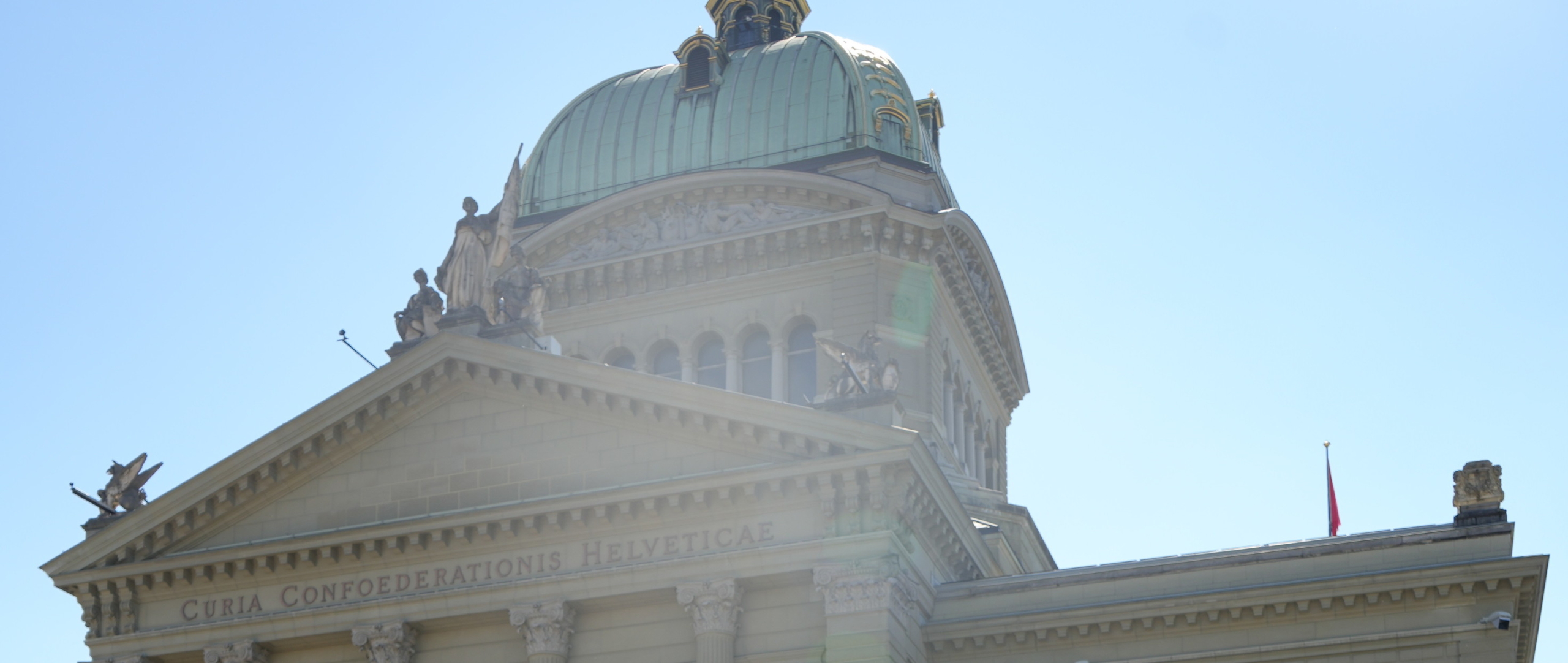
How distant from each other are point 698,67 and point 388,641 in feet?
67.0

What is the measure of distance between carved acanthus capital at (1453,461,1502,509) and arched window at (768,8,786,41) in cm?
2502

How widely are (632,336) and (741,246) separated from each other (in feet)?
11.2

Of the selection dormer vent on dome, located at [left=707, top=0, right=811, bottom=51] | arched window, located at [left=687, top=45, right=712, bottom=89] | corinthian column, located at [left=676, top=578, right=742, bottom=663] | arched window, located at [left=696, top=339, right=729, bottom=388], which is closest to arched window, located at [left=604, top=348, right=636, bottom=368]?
arched window, located at [left=696, top=339, right=729, bottom=388]

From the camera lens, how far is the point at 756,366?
137 feet

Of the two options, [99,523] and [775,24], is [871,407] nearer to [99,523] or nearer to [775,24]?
[99,523]

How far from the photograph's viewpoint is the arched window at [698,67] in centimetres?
4678

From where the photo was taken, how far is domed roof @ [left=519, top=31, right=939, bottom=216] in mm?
44188

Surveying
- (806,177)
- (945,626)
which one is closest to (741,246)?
(806,177)

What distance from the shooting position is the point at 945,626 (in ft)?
102

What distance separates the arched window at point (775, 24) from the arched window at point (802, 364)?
11.4 m

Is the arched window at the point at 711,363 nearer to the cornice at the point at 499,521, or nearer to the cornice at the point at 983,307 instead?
the cornice at the point at 983,307

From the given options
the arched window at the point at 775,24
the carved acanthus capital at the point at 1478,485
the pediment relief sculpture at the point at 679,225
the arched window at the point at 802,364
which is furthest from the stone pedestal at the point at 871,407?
the arched window at the point at 775,24

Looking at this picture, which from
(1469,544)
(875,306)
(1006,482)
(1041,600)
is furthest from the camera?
(1006,482)

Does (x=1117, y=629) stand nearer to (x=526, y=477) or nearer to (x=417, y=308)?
(x=526, y=477)
